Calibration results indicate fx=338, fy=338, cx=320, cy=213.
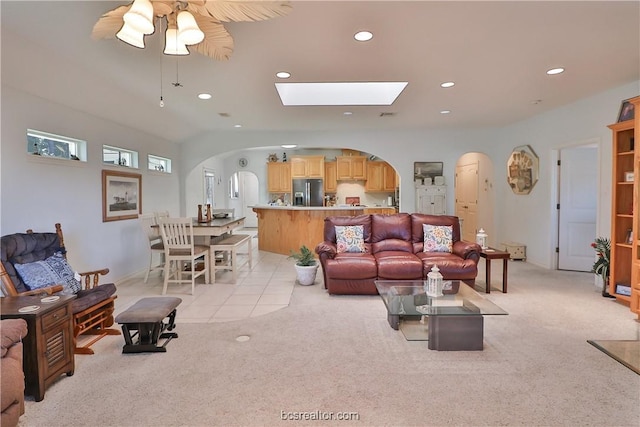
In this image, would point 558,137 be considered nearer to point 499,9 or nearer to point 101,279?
point 499,9

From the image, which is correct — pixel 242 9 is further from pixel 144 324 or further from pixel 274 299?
pixel 274 299

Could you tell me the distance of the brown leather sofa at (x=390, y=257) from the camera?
4066mm

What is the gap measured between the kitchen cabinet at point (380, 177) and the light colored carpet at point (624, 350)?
7006mm

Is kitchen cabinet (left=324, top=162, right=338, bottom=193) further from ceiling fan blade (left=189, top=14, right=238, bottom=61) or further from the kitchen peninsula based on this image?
ceiling fan blade (left=189, top=14, right=238, bottom=61)

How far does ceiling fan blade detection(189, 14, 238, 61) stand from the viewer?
2.10m

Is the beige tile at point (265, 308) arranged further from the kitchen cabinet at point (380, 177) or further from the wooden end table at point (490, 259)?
the kitchen cabinet at point (380, 177)

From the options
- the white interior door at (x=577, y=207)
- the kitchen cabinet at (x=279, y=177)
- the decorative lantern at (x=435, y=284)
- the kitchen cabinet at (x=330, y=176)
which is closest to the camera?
the decorative lantern at (x=435, y=284)

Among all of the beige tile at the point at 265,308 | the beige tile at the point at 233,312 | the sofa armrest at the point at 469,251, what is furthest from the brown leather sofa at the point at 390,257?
the beige tile at the point at 233,312

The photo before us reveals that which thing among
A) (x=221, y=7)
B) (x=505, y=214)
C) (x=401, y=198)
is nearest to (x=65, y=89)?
(x=221, y=7)

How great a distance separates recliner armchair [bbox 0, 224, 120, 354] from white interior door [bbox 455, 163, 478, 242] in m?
7.03

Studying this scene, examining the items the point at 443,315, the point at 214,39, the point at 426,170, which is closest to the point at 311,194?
the point at 426,170

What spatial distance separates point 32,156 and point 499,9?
4.38 meters

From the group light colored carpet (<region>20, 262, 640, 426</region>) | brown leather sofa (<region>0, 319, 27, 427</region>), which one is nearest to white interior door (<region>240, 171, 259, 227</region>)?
light colored carpet (<region>20, 262, 640, 426</region>)

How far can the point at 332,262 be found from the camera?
13.6ft
